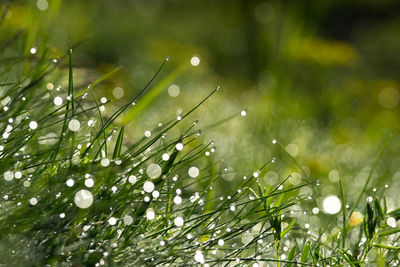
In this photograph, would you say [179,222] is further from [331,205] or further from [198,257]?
[331,205]

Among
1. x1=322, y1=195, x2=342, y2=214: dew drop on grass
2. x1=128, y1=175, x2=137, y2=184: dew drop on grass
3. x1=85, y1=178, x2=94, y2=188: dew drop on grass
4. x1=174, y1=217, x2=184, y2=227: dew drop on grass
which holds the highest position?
x1=322, y1=195, x2=342, y2=214: dew drop on grass

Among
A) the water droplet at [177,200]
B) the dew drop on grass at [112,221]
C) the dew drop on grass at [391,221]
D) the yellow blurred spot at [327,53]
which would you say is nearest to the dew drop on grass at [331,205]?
the dew drop on grass at [391,221]

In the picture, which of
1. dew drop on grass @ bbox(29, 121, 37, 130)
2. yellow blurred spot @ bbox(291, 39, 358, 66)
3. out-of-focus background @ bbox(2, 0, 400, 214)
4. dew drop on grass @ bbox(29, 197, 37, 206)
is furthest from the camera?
yellow blurred spot @ bbox(291, 39, 358, 66)

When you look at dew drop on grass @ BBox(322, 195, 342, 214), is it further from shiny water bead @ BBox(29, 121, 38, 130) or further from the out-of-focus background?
shiny water bead @ BBox(29, 121, 38, 130)

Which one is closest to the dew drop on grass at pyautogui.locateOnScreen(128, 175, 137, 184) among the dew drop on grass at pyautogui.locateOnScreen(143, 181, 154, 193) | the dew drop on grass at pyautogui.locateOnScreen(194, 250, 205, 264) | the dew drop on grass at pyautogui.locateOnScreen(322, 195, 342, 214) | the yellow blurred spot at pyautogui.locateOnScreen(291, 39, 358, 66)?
the dew drop on grass at pyautogui.locateOnScreen(143, 181, 154, 193)

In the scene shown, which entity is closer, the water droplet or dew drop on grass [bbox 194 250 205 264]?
dew drop on grass [bbox 194 250 205 264]

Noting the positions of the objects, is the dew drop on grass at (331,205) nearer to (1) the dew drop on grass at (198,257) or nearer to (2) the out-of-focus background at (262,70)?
(2) the out-of-focus background at (262,70)
